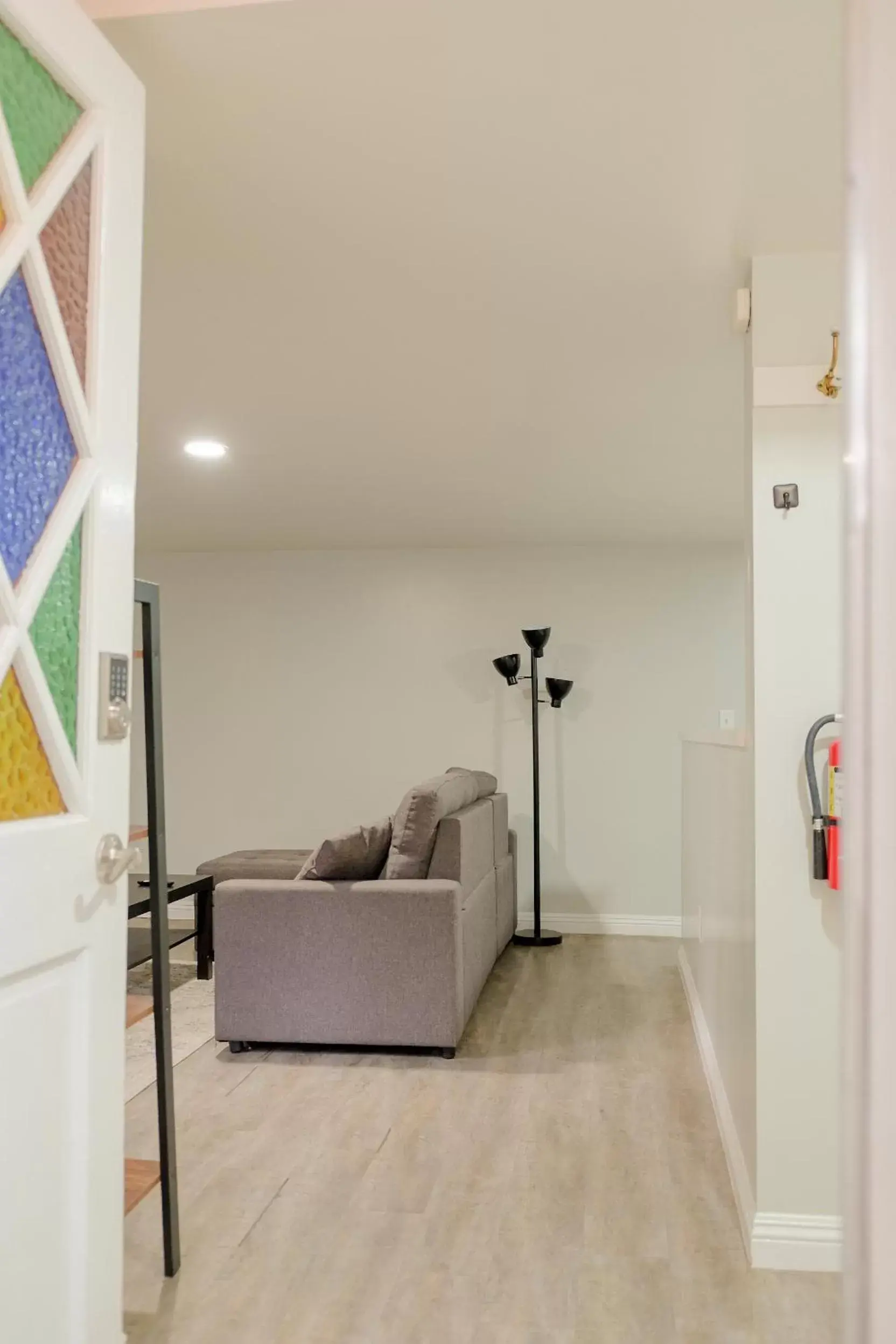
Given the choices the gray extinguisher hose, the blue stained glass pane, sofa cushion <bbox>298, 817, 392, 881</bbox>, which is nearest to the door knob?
the blue stained glass pane

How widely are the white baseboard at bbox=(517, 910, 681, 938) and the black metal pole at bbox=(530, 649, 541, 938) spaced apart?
21 centimetres

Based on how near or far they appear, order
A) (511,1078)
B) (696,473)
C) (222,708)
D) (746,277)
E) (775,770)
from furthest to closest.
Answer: (222,708) → (696,473) → (511,1078) → (746,277) → (775,770)

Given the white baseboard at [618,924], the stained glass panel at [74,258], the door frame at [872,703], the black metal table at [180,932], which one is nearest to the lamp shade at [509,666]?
the white baseboard at [618,924]

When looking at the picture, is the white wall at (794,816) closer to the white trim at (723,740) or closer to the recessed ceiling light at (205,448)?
the white trim at (723,740)

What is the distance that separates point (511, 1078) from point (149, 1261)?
4.91ft

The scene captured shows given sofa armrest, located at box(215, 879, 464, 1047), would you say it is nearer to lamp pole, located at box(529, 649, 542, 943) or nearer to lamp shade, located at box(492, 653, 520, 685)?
lamp pole, located at box(529, 649, 542, 943)

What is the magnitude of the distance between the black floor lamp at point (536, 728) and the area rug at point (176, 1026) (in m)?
1.74

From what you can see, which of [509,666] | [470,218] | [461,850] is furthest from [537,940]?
[470,218]

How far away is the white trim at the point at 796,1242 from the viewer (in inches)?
89.4

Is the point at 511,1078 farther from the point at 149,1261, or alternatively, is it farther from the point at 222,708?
the point at 222,708

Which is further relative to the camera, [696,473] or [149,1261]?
[696,473]

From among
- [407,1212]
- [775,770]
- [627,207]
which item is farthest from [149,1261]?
[627,207]

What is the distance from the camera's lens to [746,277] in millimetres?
2514

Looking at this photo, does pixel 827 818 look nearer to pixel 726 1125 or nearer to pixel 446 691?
Answer: pixel 726 1125
